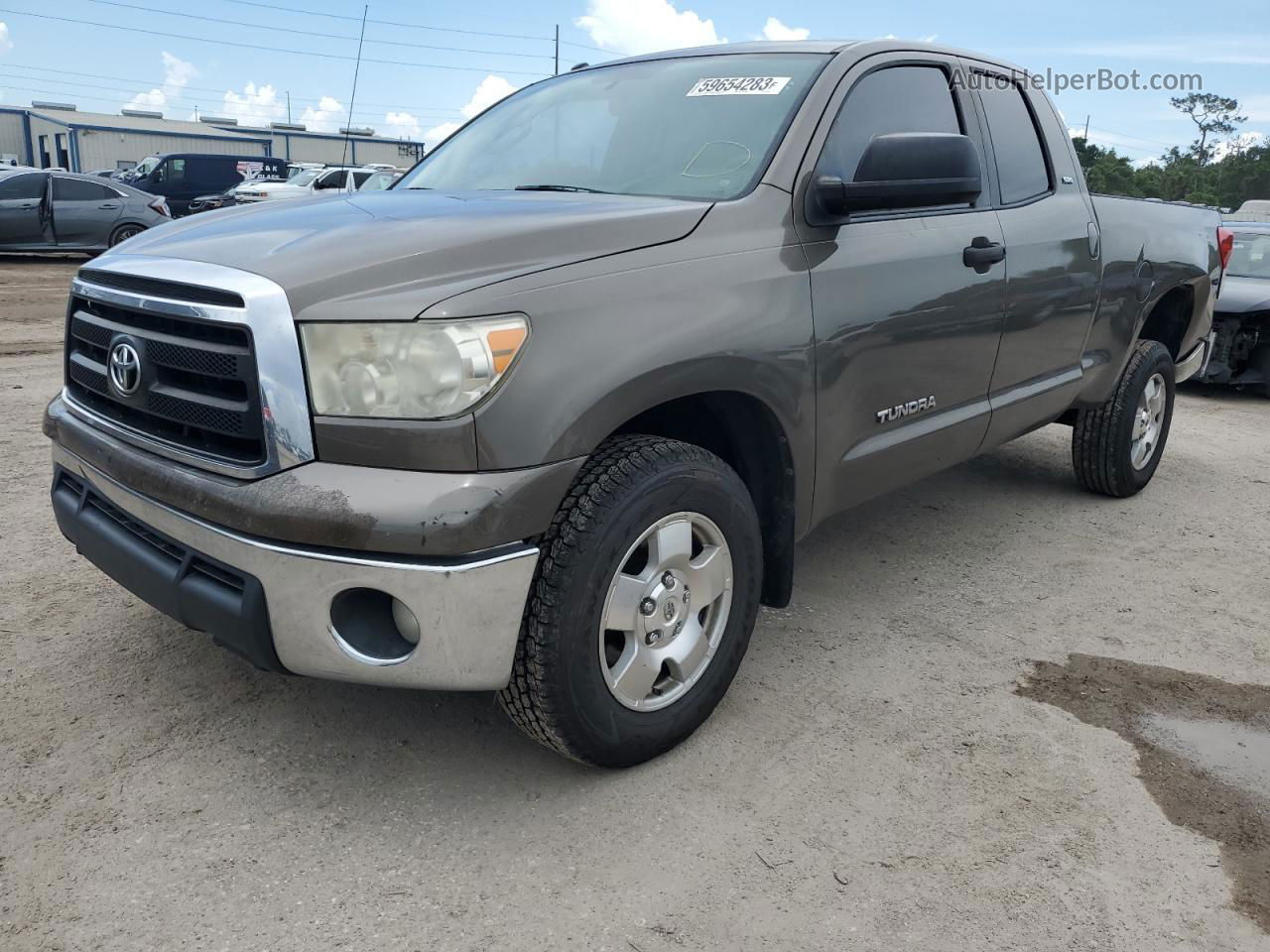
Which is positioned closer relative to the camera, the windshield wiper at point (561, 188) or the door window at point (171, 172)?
the windshield wiper at point (561, 188)

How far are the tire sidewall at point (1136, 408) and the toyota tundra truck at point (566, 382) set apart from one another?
1.44 metres

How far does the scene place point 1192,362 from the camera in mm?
5332

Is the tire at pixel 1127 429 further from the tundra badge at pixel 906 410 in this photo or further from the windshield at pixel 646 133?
the windshield at pixel 646 133

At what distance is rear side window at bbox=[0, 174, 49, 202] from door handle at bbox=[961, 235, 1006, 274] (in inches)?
615

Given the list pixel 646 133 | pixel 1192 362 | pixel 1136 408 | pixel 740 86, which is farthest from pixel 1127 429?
pixel 646 133

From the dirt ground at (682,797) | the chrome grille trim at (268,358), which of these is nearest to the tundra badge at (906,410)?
the dirt ground at (682,797)

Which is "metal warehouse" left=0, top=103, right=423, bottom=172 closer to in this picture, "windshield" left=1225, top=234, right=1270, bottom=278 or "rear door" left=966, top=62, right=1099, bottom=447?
"windshield" left=1225, top=234, right=1270, bottom=278

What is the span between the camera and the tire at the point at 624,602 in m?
2.22

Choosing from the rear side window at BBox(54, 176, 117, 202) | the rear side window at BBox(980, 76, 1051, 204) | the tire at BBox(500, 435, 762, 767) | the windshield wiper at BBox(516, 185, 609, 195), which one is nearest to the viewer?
the tire at BBox(500, 435, 762, 767)

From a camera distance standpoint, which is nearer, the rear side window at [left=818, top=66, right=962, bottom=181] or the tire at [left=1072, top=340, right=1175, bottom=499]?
the rear side window at [left=818, top=66, right=962, bottom=181]

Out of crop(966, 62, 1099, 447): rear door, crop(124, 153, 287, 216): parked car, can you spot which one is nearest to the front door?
crop(966, 62, 1099, 447): rear door

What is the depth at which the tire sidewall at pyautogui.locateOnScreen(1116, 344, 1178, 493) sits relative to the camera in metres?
4.72

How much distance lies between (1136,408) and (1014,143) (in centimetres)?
155

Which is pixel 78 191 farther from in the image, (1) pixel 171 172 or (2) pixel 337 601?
(2) pixel 337 601
